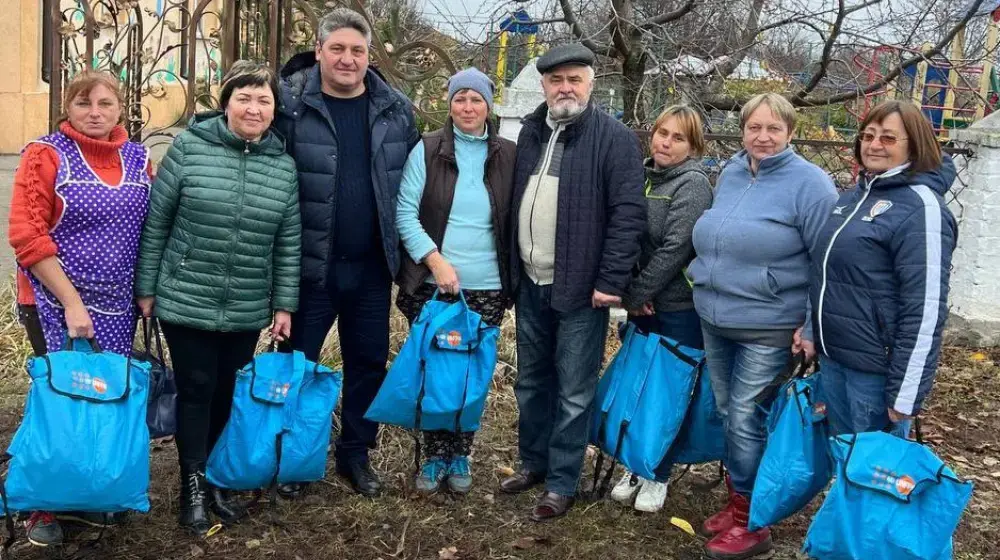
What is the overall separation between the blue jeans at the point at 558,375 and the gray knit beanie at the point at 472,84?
0.78 meters

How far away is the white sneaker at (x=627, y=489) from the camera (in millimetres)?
4168

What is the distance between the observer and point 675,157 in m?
3.86

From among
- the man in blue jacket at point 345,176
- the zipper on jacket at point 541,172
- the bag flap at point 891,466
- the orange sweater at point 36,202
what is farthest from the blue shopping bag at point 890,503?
the orange sweater at point 36,202

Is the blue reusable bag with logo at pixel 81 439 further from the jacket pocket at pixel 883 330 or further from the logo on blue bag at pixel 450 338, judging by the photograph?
the jacket pocket at pixel 883 330

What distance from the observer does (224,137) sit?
11.3ft

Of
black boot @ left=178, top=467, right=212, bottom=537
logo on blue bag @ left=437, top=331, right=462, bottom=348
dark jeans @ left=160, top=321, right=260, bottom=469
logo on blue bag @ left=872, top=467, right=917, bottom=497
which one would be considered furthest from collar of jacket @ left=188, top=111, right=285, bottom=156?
logo on blue bag @ left=872, top=467, right=917, bottom=497

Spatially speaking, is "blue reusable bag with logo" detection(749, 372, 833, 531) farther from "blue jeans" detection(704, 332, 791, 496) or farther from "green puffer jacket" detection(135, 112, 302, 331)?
"green puffer jacket" detection(135, 112, 302, 331)

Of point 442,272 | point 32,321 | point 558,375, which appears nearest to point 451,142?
point 442,272

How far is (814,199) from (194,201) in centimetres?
224

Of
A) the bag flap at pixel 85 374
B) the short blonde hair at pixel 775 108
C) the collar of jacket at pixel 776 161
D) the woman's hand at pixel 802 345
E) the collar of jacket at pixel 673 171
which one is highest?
the short blonde hair at pixel 775 108

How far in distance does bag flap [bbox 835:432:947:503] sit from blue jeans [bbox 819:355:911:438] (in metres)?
0.12

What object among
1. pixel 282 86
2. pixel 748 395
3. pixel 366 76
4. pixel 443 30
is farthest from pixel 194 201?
pixel 443 30

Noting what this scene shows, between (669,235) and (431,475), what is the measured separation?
59.0 inches

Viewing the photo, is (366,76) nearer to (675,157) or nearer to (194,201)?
(194,201)
